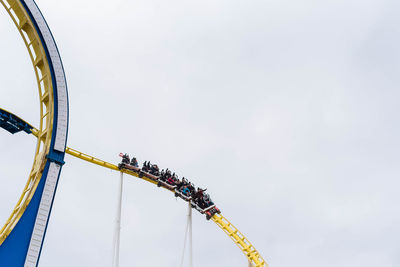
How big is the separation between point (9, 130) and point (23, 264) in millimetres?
6353

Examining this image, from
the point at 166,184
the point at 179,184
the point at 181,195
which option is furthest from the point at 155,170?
the point at 181,195

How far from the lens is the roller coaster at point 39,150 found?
17938 mm

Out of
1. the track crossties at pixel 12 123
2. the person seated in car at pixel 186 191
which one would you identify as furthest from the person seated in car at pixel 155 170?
A: the track crossties at pixel 12 123

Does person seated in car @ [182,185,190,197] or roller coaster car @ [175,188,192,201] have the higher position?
person seated in car @ [182,185,190,197]

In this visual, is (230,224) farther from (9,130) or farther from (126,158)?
(9,130)

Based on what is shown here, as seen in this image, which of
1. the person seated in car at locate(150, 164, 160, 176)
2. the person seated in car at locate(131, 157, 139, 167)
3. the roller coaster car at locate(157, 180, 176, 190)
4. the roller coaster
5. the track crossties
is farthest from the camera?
the person seated in car at locate(150, 164, 160, 176)

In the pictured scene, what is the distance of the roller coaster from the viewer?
706 inches

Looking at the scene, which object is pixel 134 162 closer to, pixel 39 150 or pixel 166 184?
pixel 166 184

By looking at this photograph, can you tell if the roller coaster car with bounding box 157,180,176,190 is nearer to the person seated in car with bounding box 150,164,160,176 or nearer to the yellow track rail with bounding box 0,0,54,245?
the person seated in car with bounding box 150,164,160,176

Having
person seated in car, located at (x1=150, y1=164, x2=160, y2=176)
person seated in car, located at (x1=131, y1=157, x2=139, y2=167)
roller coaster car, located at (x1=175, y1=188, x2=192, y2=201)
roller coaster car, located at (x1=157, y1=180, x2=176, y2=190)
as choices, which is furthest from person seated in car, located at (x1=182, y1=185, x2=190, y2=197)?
person seated in car, located at (x1=131, y1=157, x2=139, y2=167)

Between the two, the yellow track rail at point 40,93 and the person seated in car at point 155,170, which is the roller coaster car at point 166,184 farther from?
the yellow track rail at point 40,93

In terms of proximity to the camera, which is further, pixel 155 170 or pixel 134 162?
pixel 155 170

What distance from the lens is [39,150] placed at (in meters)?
20.1

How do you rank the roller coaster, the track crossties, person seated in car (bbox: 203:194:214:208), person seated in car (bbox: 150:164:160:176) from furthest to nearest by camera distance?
person seated in car (bbox: 203:194:214:208) < person seated in car (bbox: 150:164:160:176) < the track crossties < the roller coaster
